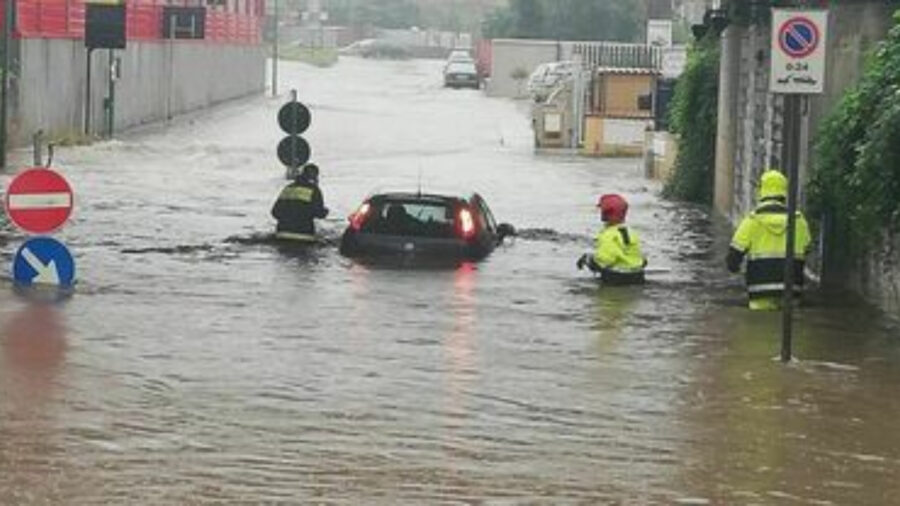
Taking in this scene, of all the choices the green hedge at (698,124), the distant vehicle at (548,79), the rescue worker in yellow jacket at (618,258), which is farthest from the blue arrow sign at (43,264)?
the distant vehicle at (548,79)

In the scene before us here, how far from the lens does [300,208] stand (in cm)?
2297

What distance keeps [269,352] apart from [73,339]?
1.53m

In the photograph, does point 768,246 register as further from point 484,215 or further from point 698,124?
point 698,124

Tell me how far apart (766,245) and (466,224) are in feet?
16.7

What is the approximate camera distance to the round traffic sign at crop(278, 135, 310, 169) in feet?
93.1

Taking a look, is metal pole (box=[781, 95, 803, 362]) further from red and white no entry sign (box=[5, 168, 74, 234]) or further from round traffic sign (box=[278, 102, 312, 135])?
round traffic sign (box=[278, 102, 312, 135])

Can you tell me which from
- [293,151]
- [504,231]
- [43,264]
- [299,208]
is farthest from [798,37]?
[293,151]

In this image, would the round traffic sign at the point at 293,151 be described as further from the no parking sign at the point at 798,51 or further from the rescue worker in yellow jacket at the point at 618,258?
the no parking sign at the point at 798,51

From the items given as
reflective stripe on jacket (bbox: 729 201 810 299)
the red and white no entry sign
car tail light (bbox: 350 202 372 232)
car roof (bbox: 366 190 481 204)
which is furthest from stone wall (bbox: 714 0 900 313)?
the red and white no entry sign

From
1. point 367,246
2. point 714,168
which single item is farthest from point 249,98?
point 367,246

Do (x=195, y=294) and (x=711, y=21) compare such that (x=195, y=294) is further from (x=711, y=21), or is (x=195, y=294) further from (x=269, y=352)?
(x=711, y=21)

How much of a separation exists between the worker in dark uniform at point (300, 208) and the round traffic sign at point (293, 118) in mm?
4609

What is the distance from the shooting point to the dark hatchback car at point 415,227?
20344 mm

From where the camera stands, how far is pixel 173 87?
223ft
